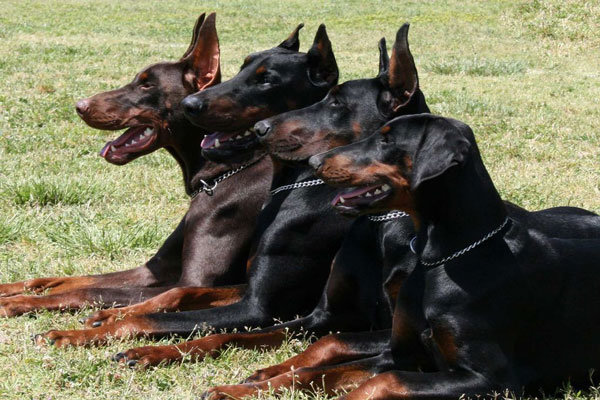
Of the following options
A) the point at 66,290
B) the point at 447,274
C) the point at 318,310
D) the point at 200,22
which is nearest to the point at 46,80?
the point at 200,22

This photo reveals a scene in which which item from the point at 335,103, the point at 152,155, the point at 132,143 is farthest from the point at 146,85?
the point at 152,155

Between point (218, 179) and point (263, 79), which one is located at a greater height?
point (263, 79)

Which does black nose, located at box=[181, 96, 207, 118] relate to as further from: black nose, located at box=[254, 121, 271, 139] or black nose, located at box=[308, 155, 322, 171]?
black nose, located at box=[308, 155, 322, 171]

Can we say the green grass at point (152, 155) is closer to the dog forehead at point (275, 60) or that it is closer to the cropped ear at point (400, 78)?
the cropped ear at point (400, 78)

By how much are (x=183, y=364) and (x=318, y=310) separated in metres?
0.80

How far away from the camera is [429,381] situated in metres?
3.67

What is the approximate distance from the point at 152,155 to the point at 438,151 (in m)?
5.57

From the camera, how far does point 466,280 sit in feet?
12.5

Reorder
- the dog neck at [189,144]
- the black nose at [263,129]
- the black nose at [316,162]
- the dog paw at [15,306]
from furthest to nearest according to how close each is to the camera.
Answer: the dog neck at [189,144] → the dog paw at [15,306] → the black nose at [263,129] → the black nose at [316,162]

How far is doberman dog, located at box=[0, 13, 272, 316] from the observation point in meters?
5.34

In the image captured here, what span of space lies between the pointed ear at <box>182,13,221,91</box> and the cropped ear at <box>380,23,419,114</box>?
4.77ft

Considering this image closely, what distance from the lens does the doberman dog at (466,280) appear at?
146 inches

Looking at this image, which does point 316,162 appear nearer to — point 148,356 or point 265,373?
point 265,373

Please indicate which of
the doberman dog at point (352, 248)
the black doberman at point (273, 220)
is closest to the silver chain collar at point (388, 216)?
the doberman dog at point (352, 248)
